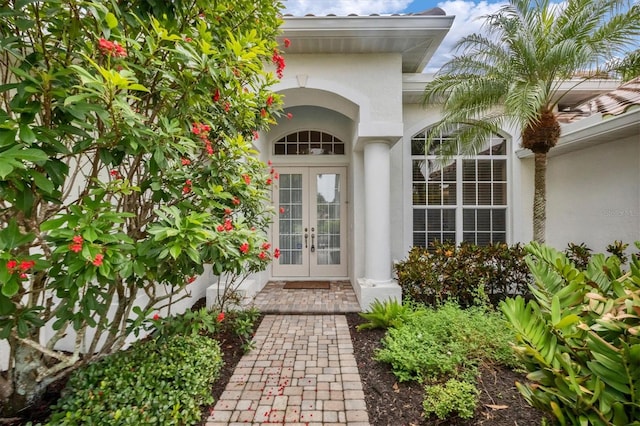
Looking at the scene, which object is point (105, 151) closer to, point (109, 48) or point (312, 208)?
point (109, 48)

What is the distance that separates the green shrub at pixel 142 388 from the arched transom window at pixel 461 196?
18.9 feet

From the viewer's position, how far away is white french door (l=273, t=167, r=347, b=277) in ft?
25.8

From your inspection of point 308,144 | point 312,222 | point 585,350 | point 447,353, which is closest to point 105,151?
point 585,350

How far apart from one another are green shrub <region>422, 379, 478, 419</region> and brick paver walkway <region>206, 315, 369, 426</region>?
634mm

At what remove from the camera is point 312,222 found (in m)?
7.89

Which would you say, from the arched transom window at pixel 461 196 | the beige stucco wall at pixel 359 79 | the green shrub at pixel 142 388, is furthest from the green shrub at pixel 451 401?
the arched transom window at pixel 461 196

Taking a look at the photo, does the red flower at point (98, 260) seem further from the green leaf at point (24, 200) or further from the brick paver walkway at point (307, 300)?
the brick paver walkway at point (307, 300)

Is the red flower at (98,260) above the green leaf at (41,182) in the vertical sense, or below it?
below

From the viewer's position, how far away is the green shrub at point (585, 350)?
187 centimetres

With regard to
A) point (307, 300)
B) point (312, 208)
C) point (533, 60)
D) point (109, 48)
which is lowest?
point (307, 300)

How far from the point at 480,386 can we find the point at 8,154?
4358 millimetres

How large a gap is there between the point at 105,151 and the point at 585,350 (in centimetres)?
383

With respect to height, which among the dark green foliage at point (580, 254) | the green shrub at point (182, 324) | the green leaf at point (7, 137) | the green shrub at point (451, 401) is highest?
the green leaf at point (7, 137)

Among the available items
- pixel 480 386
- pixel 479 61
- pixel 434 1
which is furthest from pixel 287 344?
pixel 434 1
